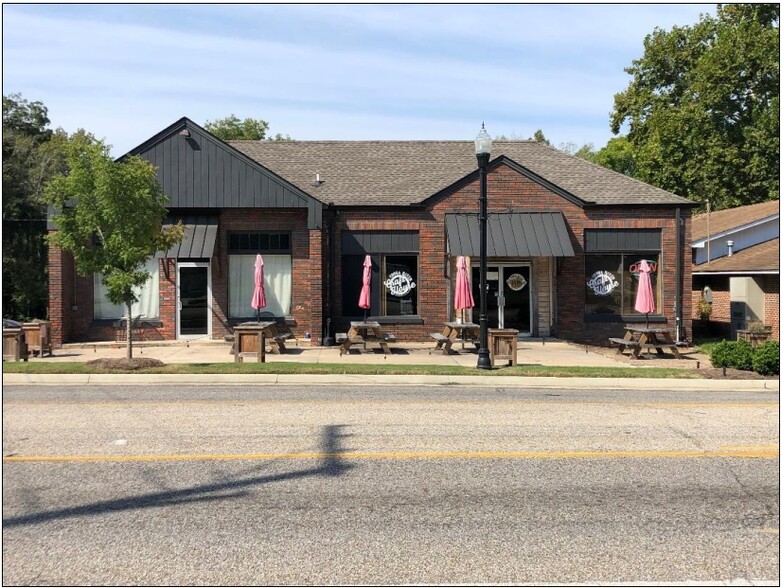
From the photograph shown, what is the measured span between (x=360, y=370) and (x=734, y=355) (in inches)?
313

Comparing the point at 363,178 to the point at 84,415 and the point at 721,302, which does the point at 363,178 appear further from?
the point at 84,415

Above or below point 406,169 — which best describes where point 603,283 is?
below

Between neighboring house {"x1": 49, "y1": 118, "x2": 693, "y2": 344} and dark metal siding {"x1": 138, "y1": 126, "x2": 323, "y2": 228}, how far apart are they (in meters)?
0.03

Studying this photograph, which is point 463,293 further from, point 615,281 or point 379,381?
point 379,381

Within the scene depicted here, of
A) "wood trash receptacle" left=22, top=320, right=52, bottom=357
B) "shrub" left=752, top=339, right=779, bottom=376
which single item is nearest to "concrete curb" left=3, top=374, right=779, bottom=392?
"shrub" left=752, top=339, right=779, bottom=376

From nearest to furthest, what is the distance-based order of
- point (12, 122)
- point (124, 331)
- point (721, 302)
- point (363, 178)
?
point (124, 331)
point (363, 178)
point (721, 302)
point (12, 122)

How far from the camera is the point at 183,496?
5965mm

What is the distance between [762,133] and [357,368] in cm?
3163

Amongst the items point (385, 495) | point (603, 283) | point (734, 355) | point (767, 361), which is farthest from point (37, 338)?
point (767, 361)

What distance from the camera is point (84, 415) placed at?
9555mm

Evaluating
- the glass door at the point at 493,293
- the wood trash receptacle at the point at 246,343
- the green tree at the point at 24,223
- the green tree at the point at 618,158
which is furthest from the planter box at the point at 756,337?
A: the green tree at the point at 618,158

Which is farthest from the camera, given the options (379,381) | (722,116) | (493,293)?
(722,116)

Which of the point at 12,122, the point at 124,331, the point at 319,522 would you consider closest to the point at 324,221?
the point at 124,331

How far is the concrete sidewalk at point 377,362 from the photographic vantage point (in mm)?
13523
